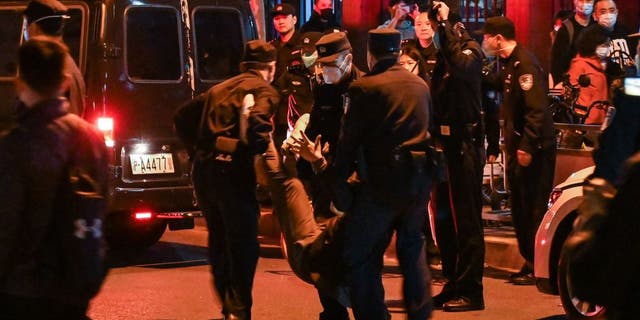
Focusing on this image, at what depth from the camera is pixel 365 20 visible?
17.3 metres

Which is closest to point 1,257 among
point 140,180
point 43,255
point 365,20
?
point 43,255

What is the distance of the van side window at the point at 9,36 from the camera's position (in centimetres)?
1121

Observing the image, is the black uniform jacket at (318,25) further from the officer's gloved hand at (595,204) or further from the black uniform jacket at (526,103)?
the officer's gloved hand at (595,204)

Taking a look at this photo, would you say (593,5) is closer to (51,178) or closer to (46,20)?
(46,20)

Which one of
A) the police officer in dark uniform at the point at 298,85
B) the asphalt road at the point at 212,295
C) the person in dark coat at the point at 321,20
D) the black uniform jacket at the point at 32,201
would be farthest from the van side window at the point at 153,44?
the black uniform jacket at the point at 32,201

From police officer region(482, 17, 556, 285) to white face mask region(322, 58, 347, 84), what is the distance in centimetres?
199

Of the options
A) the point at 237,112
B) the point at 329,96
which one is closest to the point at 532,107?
the point at 329,96

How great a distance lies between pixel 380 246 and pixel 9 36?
5375mm

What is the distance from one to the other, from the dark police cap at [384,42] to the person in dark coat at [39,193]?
2728 millimetres

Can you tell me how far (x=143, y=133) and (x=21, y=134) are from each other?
612 centimetres

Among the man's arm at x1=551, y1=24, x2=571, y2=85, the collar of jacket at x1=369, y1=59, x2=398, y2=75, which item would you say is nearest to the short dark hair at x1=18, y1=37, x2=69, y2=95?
the collar of jacket at x1=369, y1=59, x2=398, y2=75

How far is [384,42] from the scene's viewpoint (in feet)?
23.8

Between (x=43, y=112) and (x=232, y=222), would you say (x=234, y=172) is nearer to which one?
(x=232, y=222)

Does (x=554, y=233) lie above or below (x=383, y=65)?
below
